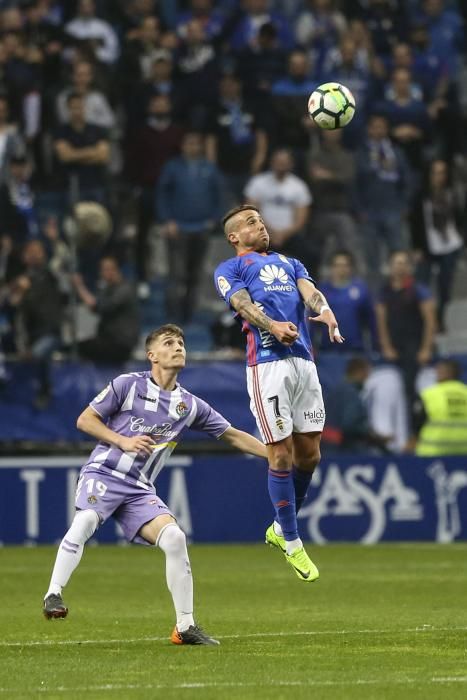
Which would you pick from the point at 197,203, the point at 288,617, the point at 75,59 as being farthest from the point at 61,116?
the point at 288,617

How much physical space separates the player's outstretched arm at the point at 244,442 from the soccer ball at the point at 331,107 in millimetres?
2732

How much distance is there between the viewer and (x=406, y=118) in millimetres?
22469

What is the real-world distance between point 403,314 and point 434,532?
9.26 feet

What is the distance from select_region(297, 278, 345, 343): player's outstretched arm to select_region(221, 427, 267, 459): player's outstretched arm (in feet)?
2.82

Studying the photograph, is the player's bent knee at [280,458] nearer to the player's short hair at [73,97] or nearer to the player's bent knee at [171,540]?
the player's bent knee at [171,540]

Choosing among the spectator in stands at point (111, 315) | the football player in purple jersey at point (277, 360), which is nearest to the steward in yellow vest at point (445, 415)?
the spectator in stands at point (111, 315)

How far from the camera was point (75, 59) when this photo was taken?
871 inches

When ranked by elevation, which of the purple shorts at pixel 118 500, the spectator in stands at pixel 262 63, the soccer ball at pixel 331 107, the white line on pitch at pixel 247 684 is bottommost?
the white line on pitch at pixel 247 684

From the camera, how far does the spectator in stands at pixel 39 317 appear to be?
19.0 meters

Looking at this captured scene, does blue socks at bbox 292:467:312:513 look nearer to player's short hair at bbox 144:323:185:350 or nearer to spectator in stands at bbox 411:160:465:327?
player's short hair at bbox 144:323:185:350

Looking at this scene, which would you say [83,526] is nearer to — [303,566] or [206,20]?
[303,566]

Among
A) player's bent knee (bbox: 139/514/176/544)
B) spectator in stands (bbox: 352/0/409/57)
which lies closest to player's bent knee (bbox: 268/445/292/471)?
player's bent knee (bbox: 139/514/176/544)

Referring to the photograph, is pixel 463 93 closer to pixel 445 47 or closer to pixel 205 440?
pixel 445 47

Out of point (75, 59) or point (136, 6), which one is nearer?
point (75, 59)
